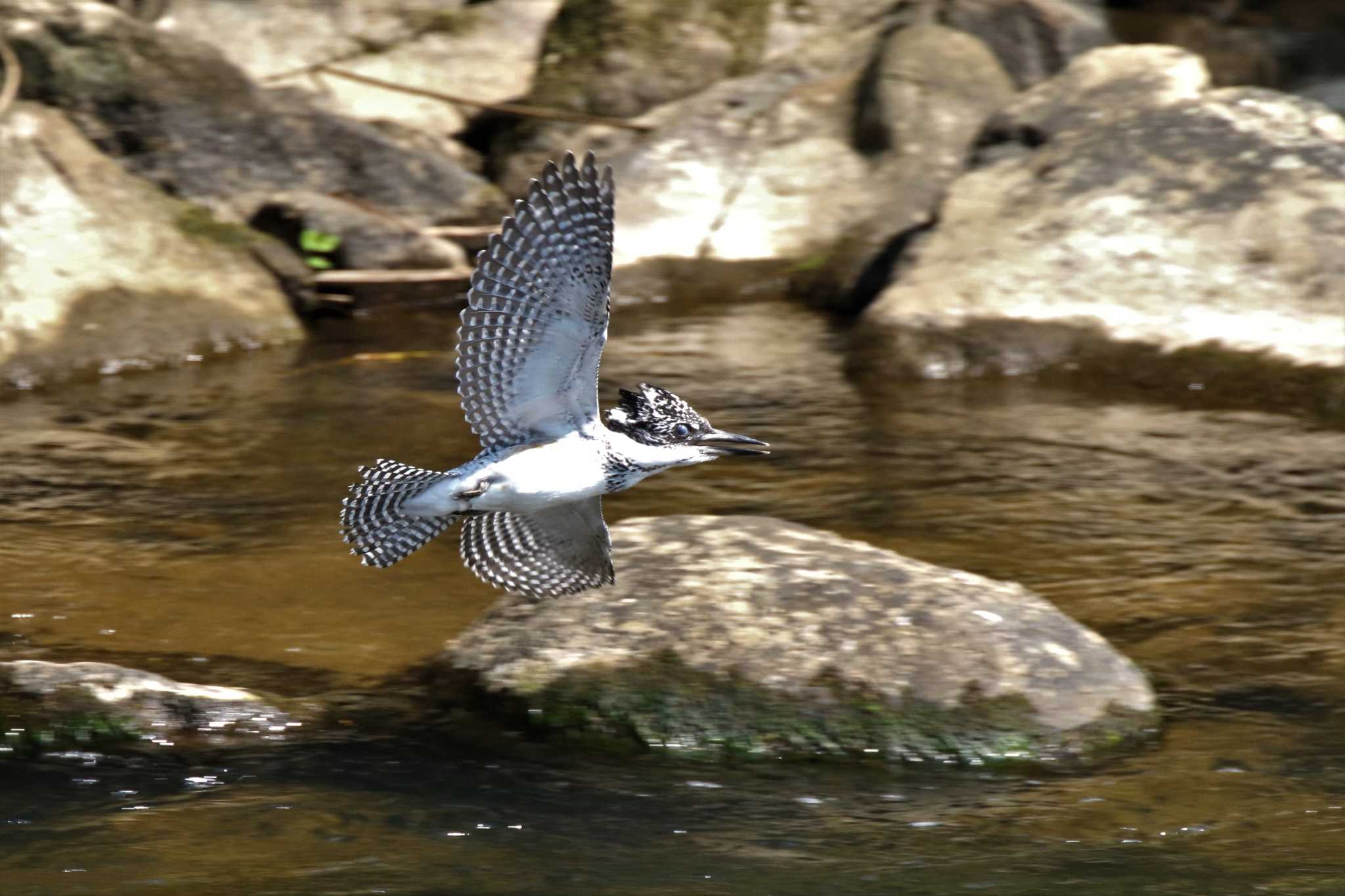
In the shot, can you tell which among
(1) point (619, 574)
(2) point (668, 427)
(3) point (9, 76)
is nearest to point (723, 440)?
(2) point (668, 427)

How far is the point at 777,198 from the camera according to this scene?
421 inches

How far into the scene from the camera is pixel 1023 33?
448 inches

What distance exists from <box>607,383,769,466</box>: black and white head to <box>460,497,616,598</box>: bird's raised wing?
285 mm

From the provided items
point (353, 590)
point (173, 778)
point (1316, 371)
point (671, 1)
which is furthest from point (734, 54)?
point (173, 778)

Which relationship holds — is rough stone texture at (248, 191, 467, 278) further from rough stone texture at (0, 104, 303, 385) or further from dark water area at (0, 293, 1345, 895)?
dark water area at (0, 293, 1345, 895)

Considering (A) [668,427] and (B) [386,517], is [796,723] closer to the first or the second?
(A) [668,427]

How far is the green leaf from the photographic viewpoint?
391 inches

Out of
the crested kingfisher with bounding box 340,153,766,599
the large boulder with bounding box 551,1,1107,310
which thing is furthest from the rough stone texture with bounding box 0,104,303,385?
the crested kingfisher with bounding box 340,153,766,599

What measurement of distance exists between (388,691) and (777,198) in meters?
6.08

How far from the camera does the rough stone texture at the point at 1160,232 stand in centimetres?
845

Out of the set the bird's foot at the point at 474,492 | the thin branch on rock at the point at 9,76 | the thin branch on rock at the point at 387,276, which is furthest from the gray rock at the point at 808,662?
the thin branch on rock at the point at 9,76

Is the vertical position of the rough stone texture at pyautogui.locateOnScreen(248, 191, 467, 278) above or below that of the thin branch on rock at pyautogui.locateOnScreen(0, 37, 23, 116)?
below

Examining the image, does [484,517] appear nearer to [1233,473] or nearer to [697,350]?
[1233,473]

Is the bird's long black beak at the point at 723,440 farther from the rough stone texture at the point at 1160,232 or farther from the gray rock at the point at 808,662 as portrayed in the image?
the rough stone texture at the point at 1160,232
